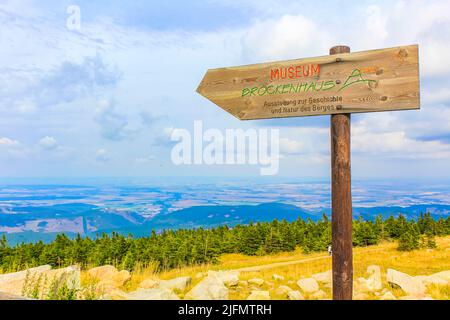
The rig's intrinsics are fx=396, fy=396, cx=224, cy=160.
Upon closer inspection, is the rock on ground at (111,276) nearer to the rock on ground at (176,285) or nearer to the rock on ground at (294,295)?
the rock on ground at (176,285)

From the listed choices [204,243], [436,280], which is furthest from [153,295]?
[204,243]

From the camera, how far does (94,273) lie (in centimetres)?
888

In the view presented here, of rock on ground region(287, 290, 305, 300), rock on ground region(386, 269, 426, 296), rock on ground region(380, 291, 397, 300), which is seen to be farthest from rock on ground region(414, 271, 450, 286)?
rock on ground region(287, 290, 305, 300)

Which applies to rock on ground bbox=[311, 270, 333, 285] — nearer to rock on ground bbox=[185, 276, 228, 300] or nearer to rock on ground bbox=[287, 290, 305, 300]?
rock on ground bbox=[287, 290, 305, 300]

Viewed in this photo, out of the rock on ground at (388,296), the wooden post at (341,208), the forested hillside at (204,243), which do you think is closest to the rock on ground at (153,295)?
the wooden post at (341,208)

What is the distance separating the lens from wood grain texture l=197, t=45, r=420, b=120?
5.73 metres

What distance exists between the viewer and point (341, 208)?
19.7 ft

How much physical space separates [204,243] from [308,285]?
1295 centimetres

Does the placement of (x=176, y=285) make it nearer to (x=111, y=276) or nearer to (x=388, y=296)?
(x=111, y=276)

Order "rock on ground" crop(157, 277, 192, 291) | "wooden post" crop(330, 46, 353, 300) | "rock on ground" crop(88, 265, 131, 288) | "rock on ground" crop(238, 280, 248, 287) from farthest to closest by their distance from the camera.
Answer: "rock on ground" crop(88, 265, 131, 288) → "rock on ground" crop(238, 280, 248, 287) → "rock on ground" crop(157, 277, 192, 291) → "wooden post" crop(330, 46, 353, 300)

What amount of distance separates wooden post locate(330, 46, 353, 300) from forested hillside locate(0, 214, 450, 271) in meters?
8.22

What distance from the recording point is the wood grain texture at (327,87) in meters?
5.73

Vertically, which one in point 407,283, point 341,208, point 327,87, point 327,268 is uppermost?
point 327,87
